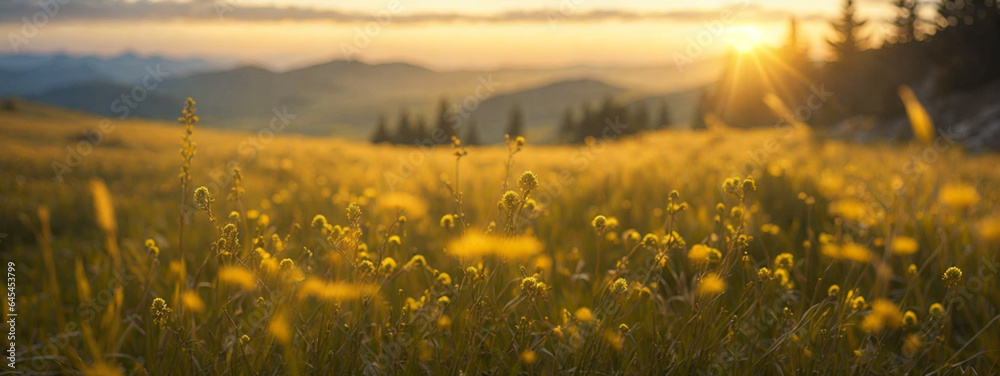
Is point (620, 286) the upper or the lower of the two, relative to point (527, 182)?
lower

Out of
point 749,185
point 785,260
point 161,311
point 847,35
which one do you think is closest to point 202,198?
point 161,311

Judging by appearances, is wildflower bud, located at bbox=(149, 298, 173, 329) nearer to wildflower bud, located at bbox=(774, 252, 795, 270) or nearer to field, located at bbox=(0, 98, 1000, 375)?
field, located at bbox=(0, 98, 1000, 375)

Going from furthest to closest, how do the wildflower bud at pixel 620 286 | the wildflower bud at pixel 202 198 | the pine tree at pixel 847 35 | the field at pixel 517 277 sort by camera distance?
1. the pine tree at pixel 847 35
2. the field at pixel 517 277
3. the wildflower bud at pixel 620 286
4. the wildflower bud at pixel 202 198

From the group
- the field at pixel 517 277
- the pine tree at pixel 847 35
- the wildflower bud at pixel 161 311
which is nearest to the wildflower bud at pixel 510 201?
the field at pixel 517 277

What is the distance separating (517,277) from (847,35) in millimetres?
57230

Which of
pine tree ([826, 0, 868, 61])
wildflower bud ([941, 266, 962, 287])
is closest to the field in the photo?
wildflower bud ([941, 266, 962, 287])

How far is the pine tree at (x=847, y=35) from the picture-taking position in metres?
47.6

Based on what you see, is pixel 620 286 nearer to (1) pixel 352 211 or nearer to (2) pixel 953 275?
(1) pixel 352 211

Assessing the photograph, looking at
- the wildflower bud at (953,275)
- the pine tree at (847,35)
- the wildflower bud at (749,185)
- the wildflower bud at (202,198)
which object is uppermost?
the pine tree at (847,35)

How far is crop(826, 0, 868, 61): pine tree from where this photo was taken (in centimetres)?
4759

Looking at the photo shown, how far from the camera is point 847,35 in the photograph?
4841 cm

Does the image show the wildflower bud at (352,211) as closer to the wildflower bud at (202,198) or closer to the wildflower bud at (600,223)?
the wildflower bud at (202,198)

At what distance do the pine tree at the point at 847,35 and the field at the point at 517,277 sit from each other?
49050 millimetres

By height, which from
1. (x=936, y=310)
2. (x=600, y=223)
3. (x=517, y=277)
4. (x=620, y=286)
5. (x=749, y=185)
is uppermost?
(x=749, y=185)
